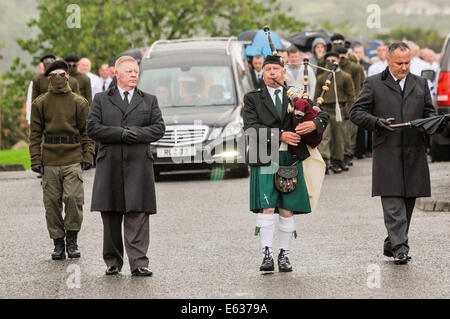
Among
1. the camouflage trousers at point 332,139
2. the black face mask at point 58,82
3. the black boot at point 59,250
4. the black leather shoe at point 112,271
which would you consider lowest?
the camouflage trousers at point 332,139

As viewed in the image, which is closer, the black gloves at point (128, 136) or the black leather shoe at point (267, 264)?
the black leather shoe at point (267, 264)

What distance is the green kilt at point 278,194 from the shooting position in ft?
31.3

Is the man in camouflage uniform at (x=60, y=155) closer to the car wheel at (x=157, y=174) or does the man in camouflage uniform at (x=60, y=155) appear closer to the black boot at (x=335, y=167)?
the car wheel at (x=157, y=174)

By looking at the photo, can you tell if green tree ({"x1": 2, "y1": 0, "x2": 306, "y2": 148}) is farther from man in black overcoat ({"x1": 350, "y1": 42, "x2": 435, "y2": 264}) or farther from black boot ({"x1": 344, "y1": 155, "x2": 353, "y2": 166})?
man in black overcoat ({"x1": 350, "y1": 42, "x2": 435, "y2": 264})

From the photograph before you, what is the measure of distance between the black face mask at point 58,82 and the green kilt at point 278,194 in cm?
241

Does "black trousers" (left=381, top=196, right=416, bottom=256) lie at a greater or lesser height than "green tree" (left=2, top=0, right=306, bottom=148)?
greater

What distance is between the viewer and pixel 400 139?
1006 centimetres

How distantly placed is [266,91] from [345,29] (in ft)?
478

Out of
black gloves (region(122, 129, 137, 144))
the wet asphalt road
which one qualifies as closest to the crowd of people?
the wet asphalt road

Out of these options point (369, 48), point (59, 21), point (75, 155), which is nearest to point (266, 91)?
point (75, 155)

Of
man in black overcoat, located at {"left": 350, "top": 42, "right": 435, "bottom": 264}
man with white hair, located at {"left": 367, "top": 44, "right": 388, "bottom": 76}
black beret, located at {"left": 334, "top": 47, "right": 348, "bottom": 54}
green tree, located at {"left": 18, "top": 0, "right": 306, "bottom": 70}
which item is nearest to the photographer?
man in black overcoat, located at {"left": 350, "top": 42, "right": 435, "bottom": 264}

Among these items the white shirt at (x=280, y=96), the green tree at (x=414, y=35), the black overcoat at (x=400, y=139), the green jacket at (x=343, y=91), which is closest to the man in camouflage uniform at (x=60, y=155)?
the white shirt at (x=280, y=96)

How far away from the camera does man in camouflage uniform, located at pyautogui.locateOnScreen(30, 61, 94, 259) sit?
35.7 feet

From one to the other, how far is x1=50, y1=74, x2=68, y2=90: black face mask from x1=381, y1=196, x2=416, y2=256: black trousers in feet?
10.6
